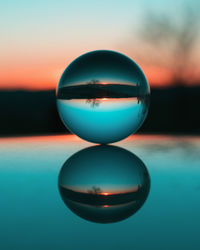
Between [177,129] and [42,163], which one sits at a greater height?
[42,163]

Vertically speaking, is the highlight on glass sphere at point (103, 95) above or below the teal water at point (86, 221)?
above

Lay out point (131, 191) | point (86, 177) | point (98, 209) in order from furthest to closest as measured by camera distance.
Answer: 1. point (86, 177)
2. point (131, 191)
3. point (98, 209)

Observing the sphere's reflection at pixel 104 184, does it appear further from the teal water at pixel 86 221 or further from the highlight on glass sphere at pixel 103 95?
the highlight on glass sphere at pixel 103 95

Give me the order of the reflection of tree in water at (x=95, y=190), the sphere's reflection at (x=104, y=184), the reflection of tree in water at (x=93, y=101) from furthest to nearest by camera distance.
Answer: the reflection of tree in water at (x=93, y=101) < the reflection of tree in water at (x=95, y=190) < the sphere's reflection at (x=104, y=184)

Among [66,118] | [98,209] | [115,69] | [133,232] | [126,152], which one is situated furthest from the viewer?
[126,152]

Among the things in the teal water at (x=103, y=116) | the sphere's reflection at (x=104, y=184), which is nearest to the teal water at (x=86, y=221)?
the sphere's reflection at (x=104, y=184)

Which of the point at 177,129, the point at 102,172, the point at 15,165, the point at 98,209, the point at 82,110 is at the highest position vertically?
the point at 82,110

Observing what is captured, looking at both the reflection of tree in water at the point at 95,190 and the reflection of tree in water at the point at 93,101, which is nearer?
the reflection of tree in water at the point at 95,190

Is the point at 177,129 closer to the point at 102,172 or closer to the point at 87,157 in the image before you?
the point at 87,157

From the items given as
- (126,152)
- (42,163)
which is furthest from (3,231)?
(126,152)
